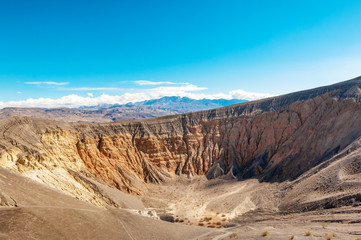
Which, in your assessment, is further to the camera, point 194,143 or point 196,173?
point 194,143

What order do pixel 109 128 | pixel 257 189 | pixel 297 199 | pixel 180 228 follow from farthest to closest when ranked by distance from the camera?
1. pixel 109 128
2. pixel 257 189
3. pixel 297 199
4. pixel 180 228

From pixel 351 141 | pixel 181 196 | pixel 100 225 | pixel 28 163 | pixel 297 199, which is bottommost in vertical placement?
pixel 181 196

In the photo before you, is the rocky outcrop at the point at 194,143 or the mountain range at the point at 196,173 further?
the rocky outcrop at the point at 194,143

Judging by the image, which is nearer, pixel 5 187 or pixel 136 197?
pixel 5 187

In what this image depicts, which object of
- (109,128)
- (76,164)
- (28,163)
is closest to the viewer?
(28,163)

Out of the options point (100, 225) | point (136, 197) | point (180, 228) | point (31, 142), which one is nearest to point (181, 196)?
point (136, 197)

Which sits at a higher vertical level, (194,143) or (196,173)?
(194,143)

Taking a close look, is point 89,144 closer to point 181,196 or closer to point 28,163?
point 28,163

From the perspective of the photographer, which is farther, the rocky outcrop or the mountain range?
the rocky outcrop
